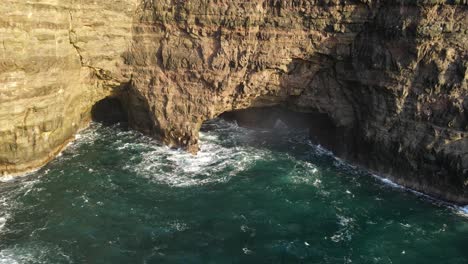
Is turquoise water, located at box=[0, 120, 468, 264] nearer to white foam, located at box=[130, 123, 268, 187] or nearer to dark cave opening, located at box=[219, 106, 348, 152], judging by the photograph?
white foam, located at box=[130, 123, 268, 187]

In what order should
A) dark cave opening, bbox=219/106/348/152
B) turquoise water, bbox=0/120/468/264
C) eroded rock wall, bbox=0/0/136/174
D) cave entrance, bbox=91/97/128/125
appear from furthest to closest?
1. cave entrance, bbox=91/97/128/125
2. dark cave opening, bbox=219/106/348/152
3. eroded rock wall, bbox=0/0/136/174
4. turquoise water, bbox=0/120/468/264

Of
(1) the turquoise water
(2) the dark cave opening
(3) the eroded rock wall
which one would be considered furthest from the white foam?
(3) the eroded rock wall

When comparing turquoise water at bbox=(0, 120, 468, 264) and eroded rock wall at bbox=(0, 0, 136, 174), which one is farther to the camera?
eroded rock wall at bbox=(0, 0, 136, 174)

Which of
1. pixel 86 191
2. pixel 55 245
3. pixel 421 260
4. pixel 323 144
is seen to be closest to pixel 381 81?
pixel 323 144

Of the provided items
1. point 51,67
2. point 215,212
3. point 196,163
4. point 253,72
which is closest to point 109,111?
point 51,67

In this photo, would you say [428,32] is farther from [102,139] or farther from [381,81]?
[102,139]

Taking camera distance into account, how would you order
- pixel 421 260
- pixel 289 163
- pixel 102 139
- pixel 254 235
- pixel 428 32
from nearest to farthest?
pixel 421 260
pixel 254 235
pixel 428 32
pixel 289 163
pixel 102 139

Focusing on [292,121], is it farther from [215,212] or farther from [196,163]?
[215,212]

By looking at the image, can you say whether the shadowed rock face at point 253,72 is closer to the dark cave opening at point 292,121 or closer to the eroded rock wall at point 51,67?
the eroded rock wall at point 51,67
